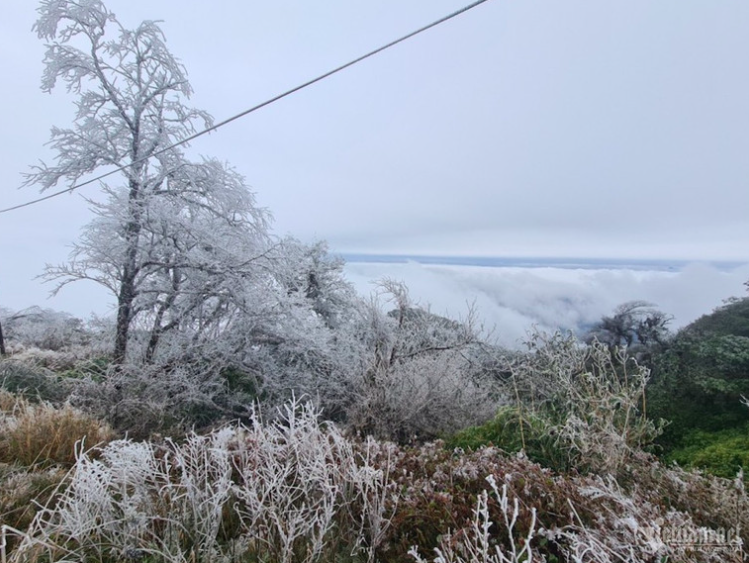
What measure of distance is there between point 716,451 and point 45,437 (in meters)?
6.24

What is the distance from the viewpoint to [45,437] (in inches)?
171

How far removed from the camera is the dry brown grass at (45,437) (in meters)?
4.10

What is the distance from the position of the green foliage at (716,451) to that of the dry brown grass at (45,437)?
521 cm

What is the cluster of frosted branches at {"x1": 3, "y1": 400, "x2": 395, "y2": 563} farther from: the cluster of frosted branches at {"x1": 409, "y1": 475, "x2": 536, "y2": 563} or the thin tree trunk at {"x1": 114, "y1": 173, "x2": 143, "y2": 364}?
the thin tree trunk at {"x1": 114, "y1": 173, "x2": 143, "y2": 364}

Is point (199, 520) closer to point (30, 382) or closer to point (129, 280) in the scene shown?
point (129, 280)

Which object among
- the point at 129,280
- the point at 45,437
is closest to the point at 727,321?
the point at 45,437

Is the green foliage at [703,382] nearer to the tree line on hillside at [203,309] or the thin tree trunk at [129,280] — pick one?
the tree line on hillside at [203,309]

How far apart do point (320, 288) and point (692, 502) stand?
999 centimetres

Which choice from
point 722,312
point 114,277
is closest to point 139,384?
point 114,277

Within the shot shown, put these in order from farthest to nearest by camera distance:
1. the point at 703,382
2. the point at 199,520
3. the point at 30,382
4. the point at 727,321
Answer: the point at 30,382
the point at 727,321
the point at 703,382
the point at 199,520

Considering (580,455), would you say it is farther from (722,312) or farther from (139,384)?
(139,384)

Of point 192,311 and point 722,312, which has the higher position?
point 722,312

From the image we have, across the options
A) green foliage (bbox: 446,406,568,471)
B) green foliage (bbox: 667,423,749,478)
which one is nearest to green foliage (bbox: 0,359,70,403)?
green foliage (bbox: 446,406,568,471)

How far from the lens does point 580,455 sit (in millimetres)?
3883
